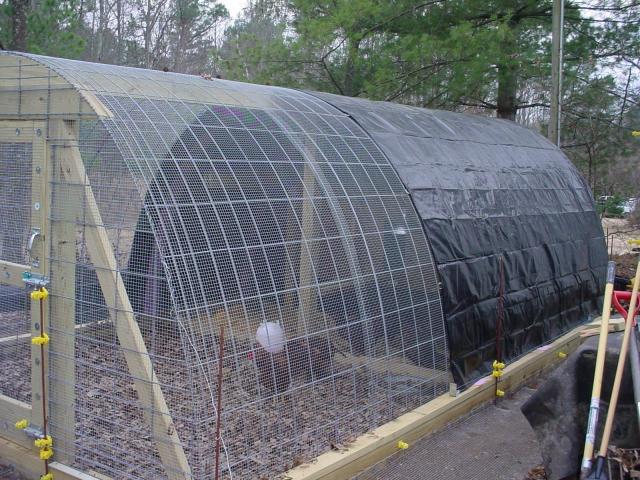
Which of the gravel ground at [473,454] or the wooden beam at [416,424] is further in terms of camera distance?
the gravel ground at [473,454]

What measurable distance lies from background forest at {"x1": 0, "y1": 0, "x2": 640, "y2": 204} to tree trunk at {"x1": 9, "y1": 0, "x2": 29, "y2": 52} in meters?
0.02

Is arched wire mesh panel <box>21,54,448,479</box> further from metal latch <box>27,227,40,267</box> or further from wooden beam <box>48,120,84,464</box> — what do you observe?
metal latch <box>27,227,40,267</box>

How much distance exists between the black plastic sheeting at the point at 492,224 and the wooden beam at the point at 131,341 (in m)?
2.73

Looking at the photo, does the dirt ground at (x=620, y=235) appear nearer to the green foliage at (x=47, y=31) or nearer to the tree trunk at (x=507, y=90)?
the tree trunk at (x=507, y=90)

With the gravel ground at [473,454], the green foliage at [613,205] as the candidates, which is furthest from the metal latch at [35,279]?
the green foliage at [613,205]

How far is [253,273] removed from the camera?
4.04 m

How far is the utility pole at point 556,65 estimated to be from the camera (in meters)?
9.94

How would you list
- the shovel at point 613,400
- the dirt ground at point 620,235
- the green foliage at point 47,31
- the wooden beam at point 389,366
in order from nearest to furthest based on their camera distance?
the shovel at point 613,400 < the wooden beam at point 389,366 < the green foliage at point 47,31 < the dirt ground at point 620,235

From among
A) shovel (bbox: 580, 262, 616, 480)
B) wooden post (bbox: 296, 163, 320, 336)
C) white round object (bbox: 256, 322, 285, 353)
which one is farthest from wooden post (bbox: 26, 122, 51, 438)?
shovel (bbox: 580, 262, 616, 480)

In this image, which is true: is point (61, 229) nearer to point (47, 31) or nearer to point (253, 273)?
point (253, 273)

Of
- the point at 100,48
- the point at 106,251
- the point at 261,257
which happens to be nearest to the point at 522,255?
the point at 261,257

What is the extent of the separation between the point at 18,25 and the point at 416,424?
988 cm

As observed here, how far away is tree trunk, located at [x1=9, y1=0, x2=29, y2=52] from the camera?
11.2m

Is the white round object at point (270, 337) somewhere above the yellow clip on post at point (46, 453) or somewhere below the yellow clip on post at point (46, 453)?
above
